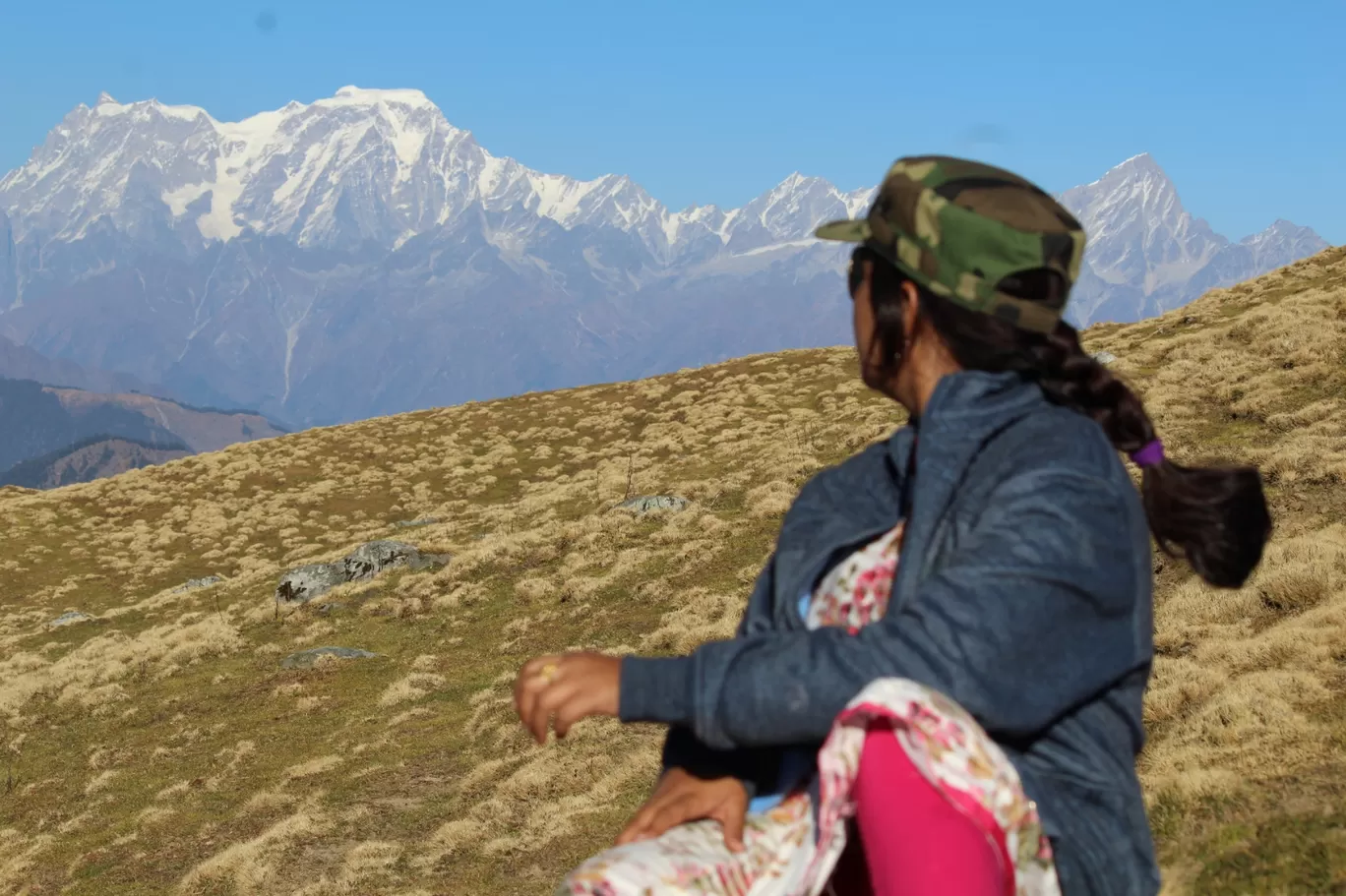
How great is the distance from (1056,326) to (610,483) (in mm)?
30505

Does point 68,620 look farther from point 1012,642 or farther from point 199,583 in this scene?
point 1012,642

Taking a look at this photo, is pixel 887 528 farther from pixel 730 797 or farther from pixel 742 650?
pixel 730 797

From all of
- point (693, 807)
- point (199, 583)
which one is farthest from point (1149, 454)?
point (199, 583)

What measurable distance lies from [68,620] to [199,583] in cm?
355

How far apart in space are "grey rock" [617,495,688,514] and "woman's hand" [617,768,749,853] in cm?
2260

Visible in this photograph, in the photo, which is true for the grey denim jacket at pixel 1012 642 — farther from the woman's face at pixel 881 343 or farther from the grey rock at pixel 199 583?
the grey rock at pixel 199 583

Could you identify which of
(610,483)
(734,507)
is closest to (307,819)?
(734,507)

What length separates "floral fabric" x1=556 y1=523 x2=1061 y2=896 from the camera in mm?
2404

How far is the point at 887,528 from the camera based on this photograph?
303cm

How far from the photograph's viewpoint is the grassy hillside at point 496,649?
8234 millimetres

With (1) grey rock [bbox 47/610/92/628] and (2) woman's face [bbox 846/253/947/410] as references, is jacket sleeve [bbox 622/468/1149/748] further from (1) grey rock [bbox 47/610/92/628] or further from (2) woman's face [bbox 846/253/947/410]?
(1) grey rock [bbox 47/610/92/628]

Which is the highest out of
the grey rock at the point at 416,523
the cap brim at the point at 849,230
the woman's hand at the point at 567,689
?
the cap brim at the point at 849,230

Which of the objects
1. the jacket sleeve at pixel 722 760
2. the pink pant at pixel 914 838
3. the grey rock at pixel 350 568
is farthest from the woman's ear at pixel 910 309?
the grey rock at pixel 350 568

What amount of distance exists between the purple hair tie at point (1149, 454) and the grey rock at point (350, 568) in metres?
23.3
